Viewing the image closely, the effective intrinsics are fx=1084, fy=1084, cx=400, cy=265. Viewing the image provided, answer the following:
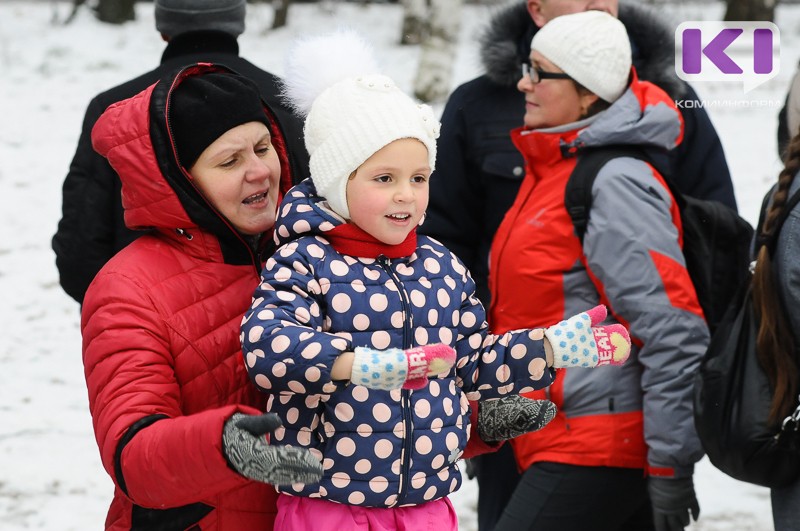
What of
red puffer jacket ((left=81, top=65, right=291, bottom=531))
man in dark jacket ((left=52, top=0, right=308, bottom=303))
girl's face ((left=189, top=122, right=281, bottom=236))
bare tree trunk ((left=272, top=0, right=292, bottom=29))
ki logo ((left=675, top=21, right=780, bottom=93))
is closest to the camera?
red puffer jacket ((left=81, top=65, right=291, bottom=531))

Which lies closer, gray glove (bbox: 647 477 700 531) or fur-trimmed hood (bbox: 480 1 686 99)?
gray glove (bbox: 647 477 700 531)

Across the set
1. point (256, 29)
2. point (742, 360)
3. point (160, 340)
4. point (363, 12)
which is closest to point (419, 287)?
point (160, 340)

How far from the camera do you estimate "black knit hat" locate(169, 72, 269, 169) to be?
2.11 meters

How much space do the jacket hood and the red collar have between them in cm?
24

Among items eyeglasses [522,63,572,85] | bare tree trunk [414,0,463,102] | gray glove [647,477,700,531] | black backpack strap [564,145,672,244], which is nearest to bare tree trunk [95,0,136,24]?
bare tree trunk [414,0,463,102]

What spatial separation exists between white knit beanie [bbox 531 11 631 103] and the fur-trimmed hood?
1.40 ft

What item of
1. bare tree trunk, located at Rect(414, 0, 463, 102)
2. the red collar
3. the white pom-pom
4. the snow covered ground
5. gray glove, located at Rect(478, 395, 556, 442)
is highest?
the white pom-pom

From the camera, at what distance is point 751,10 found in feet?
42.6

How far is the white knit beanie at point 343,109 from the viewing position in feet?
6.76

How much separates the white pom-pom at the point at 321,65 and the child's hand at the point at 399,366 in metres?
0.65

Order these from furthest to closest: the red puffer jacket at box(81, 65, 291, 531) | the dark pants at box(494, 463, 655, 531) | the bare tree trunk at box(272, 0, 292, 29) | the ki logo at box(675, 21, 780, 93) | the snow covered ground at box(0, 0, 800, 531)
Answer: the bare tree trunk at box(272, 0, 292, 29)
the ki logo at box(675, 21, 780, 93)
the snow covered ground at box(0, 0, 800, 531)
the dark pants at box(494, 463, 655, 531)
the red puffer jacket at box(81, 65, 291, 531)

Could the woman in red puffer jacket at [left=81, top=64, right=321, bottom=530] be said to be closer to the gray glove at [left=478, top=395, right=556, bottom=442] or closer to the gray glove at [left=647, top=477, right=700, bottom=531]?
the gray glove at [left=478, top=395, right=556, bottom=442]

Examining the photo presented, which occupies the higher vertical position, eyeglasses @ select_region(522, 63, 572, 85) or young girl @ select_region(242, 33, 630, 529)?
eyeglasses @ select_region(522, 63, 572, 85)

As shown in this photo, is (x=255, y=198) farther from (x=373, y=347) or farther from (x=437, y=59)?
(x=437, y=59)
